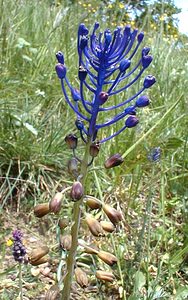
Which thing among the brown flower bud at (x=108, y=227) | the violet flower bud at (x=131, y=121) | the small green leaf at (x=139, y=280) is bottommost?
the small green leaf at (x=139, y=280)

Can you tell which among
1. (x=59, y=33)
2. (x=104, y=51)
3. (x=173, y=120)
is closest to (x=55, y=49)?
(x=59, y=33)

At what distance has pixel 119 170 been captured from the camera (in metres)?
2.45

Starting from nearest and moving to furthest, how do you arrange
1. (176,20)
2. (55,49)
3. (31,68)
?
(31,68) → (55,49) → (176,20)

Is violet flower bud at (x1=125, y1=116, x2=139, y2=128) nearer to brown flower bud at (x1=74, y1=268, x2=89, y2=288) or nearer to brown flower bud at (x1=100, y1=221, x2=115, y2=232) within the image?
brown flower bud at (x1=100, y1=221, x2=115, y2=232)

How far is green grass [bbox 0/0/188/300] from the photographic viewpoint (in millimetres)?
1947

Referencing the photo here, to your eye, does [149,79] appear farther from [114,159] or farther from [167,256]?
[167,256]

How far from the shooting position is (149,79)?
1.30 metres

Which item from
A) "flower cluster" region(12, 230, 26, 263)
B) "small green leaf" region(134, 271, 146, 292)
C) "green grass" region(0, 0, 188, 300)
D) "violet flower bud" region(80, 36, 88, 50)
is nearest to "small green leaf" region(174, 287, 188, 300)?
"green grass" region(0, 0, 188, 300)

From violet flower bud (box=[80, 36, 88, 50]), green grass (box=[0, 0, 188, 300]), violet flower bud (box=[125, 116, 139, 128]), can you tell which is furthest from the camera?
green grass (box=[0, 0, 188, 300])

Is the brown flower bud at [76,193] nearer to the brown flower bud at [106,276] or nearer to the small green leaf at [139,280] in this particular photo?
the brown flower bud at [106,276]

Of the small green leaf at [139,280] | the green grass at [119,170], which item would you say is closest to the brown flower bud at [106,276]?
the green grass at [119,170]

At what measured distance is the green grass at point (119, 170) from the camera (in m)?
1.95

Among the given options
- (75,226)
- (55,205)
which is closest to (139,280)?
(75,226)

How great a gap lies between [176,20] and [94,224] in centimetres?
321
